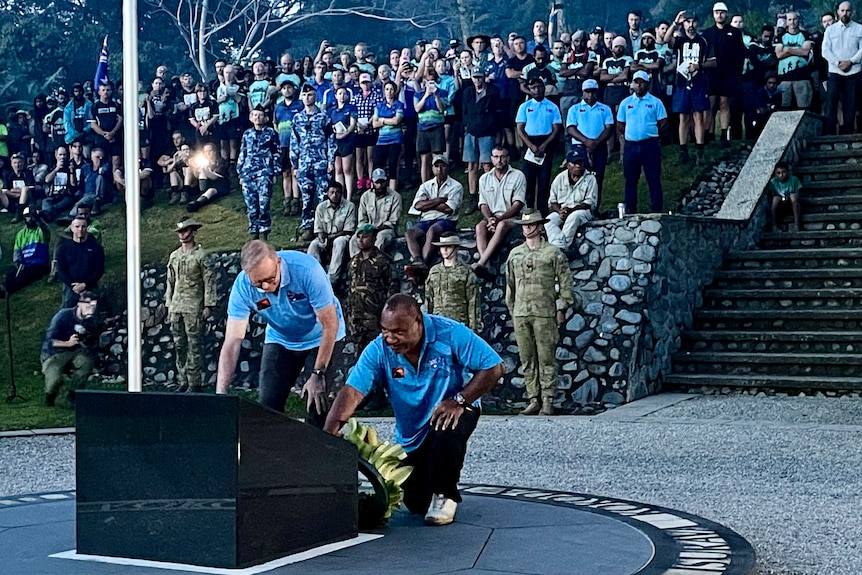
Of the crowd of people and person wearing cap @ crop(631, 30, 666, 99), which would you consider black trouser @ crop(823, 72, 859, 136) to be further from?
person wearing cap @ crop(631, 30, 666, 99)

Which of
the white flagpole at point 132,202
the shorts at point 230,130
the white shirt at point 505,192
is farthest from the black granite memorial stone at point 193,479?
the shorts at point 230,130

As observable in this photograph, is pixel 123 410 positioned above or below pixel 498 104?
below

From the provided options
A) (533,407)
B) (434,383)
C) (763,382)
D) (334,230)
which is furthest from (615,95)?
(434,383)

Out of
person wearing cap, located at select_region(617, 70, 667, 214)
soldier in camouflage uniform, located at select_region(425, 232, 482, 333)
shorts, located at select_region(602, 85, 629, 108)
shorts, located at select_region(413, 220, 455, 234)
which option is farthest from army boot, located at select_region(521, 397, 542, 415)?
shorts, located at select_region(602, 85, 629, 108)

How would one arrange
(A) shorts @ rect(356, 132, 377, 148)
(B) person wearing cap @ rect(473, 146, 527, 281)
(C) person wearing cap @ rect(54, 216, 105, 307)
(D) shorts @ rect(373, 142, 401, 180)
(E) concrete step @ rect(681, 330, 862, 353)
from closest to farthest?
(E) concrete step @ rect(681, 330, 862, 353) < (B) person wearing cap @ rect(473, 146, 527, 281) < (C) person wearing cap @ rect(54, 216, 105, 307) < (D) shorts @ rect(373, 142, 401, 180) < (A) shorts @ rect(356, 132, 377, 148)

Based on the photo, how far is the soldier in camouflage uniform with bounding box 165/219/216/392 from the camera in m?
17.2

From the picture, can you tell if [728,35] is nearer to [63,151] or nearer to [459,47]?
[459,47]

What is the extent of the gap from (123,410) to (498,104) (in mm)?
13796

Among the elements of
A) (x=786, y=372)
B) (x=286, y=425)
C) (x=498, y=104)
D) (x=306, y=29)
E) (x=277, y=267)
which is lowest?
(x=786, y=372)

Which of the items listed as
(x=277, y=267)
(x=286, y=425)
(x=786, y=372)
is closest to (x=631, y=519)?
(x=286, y=425)

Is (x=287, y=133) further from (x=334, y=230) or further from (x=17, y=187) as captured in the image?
(x=17, y=187)

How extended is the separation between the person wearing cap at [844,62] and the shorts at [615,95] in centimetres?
283

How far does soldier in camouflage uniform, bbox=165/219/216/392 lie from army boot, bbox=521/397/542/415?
4.70 m

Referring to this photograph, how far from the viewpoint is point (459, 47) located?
21344 mm
